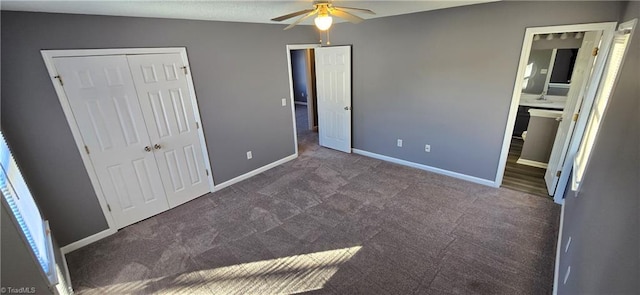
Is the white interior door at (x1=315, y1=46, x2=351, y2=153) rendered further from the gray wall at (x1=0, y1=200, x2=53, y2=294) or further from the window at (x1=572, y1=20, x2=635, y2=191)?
the gray wall at (x1=0, y1=200, x2=53, y2=294)

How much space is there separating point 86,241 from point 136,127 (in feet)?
4.30

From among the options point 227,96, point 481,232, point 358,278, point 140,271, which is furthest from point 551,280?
point 227,96

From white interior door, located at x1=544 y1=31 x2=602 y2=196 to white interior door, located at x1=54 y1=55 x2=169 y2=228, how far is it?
4.81 m

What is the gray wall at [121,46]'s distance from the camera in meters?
2.24

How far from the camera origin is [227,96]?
365 cm

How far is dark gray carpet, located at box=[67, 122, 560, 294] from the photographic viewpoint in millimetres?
2205

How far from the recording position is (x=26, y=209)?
1.95 m

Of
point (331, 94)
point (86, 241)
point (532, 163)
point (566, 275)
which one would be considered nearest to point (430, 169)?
point (532, 163)

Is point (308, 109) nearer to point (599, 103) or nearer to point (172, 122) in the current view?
point (172, 122)

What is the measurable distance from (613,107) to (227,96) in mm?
3797

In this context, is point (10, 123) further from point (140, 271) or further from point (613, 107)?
point (613, 107)

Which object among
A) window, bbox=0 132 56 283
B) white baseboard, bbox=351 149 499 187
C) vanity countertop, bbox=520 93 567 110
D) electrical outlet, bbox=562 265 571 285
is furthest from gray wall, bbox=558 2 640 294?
window, bbox=0 132 56 283

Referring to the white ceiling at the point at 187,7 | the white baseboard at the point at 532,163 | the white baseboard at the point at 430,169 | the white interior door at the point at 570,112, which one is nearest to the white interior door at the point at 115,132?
the white ceiling at the point at 187,7

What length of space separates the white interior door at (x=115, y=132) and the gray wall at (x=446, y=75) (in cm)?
317
